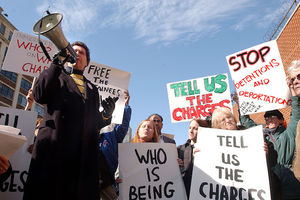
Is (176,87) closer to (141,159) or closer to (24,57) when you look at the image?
(141,159)

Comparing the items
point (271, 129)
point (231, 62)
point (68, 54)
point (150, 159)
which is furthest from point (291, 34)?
point (68, 54)

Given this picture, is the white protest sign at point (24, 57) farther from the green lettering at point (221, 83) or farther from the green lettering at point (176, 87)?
the green lettering at point (221, 83)

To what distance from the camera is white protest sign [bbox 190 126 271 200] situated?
2396 millimetres

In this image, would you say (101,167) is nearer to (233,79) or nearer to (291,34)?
(233,79)

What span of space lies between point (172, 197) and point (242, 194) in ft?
2.59

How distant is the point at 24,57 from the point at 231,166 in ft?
11.3

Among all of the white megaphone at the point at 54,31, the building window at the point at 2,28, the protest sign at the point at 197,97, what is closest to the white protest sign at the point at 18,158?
the white megaphone at the point at 54,31

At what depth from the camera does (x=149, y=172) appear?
2.93 meters

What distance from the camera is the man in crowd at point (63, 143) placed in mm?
1726

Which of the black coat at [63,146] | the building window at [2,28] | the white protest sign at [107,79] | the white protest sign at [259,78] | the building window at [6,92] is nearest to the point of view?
the black coat at [63,146]

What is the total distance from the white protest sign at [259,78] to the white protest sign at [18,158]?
2.87 metres

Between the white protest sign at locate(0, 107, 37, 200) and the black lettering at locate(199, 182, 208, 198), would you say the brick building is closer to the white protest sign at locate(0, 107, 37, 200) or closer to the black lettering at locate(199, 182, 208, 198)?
the black lettering at locate(199, 182, 208, 198)

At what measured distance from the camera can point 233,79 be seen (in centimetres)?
419

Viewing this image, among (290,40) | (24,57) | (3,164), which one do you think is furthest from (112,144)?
(290,40)
